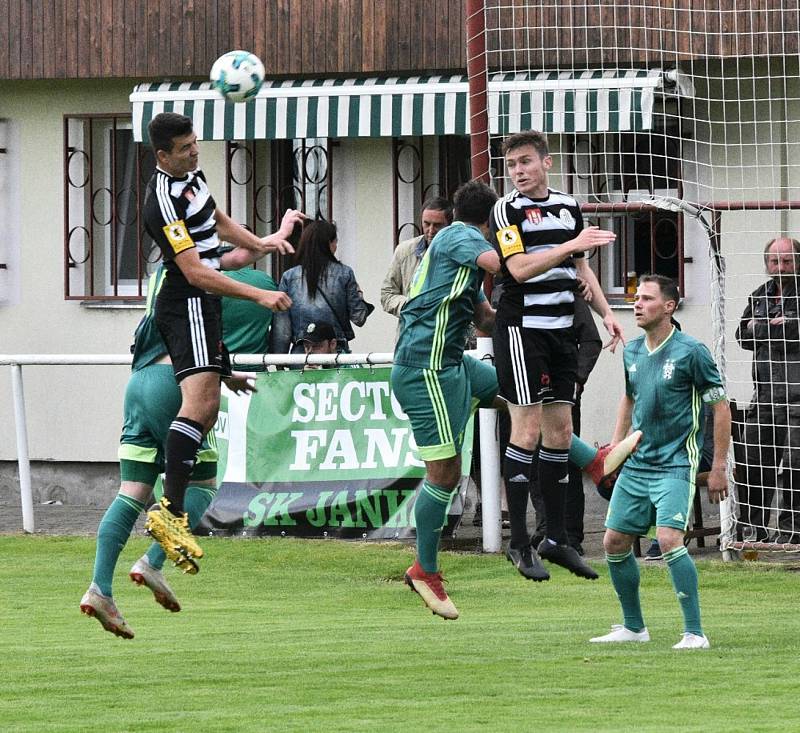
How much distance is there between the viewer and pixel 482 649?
9.55 m

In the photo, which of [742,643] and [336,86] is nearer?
[742,643]

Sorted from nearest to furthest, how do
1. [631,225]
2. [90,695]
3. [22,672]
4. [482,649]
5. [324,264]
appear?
[90,695], [22,672], [482,649], [324,264], [631,225]

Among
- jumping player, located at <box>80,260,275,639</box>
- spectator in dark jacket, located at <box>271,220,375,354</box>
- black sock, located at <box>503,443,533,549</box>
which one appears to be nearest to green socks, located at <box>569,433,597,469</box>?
black sock, located at <box>503,443,533,549</box>

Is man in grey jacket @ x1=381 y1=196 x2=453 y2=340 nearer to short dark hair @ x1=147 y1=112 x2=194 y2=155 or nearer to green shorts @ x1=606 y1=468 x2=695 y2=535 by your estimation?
green shorts @ x1=606 y1=468 x2=695 y2=535

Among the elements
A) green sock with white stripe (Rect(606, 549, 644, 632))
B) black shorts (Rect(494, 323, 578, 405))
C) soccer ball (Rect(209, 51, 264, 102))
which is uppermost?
soccer ball (Rect(209, 51, 264, 102))

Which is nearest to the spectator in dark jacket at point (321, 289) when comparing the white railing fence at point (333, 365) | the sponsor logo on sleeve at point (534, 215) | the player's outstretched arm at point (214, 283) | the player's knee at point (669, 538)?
the white railing fence at point (333, 365)

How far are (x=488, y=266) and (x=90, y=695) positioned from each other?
3340 millimetres

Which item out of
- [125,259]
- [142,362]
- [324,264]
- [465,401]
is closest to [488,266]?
[465,401]

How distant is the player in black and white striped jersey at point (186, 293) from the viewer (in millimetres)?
9461

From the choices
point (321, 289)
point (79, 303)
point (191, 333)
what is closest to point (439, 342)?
point (191, 333)

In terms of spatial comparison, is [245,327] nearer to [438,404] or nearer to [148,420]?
[438,404]

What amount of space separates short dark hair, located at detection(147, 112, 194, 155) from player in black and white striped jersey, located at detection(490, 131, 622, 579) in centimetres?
185

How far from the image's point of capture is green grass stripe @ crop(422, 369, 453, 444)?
10.4 meters

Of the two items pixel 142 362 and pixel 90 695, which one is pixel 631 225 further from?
pixel 90 695
